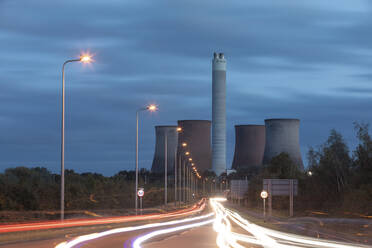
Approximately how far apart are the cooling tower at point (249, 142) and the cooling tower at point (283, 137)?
102 ft

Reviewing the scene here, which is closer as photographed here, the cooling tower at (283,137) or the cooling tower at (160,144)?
the cooling tower at (283,137)

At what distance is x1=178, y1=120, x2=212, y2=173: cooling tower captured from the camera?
158 meters

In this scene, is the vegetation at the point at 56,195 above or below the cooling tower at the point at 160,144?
below

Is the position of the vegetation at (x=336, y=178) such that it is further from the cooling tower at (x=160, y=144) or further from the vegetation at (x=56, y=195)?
the cooling tower at (x=160, y=144)

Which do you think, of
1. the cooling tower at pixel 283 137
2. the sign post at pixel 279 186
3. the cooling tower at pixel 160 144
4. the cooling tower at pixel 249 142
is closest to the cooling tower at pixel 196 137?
the cooling tower at pixel 160 144

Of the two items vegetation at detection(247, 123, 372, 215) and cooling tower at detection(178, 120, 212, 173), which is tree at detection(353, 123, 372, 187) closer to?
vegetation at detection(247, 123, 372, 215)

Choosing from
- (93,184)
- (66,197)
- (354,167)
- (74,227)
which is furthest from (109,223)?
(93,184)

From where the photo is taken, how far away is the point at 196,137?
160m

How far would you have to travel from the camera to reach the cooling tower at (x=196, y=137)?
158 m

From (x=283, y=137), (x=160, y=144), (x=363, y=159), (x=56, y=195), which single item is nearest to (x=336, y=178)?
(x=363, y=159)

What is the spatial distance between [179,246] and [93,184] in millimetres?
103410

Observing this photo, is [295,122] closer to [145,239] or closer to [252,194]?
[252,194]

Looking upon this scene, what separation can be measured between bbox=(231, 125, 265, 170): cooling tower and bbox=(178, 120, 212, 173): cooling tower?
8319 mm

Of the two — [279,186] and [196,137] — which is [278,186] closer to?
[279,186]
